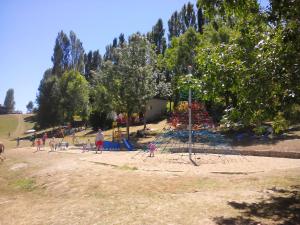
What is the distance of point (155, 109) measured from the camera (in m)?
60.5

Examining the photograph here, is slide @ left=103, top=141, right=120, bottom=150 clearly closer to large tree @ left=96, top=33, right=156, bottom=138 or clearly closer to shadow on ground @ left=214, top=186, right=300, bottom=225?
large tree @ left=96, top=33, right=156, bottom=138

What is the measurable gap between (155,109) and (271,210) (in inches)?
1978

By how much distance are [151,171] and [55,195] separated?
471 centimetres

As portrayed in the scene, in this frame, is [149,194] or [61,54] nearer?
[149,194]

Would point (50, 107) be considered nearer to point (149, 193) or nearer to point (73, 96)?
point (73, 96)

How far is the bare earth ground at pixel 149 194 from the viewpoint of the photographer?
33.6 feet

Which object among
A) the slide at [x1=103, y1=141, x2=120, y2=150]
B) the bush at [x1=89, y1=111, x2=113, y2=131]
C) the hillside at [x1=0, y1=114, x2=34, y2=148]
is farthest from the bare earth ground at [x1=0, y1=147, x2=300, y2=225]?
the hillside at [x1=0, y1=114, x2=34, y2=148]

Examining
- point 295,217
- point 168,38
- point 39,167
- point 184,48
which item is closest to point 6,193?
point 39,167

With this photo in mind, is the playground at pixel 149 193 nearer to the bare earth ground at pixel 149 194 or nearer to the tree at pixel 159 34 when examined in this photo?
the bare earth ground at pixel 149 194

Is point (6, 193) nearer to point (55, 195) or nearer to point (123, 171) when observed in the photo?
point (55, 195)

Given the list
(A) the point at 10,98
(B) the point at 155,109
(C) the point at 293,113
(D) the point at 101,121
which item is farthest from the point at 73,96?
(A) the point at 10,98

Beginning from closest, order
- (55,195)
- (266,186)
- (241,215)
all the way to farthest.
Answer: (241,215)
(266,186)
(55,195)

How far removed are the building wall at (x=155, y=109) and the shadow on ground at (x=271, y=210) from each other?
4688 cm

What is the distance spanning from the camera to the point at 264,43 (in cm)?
1062
